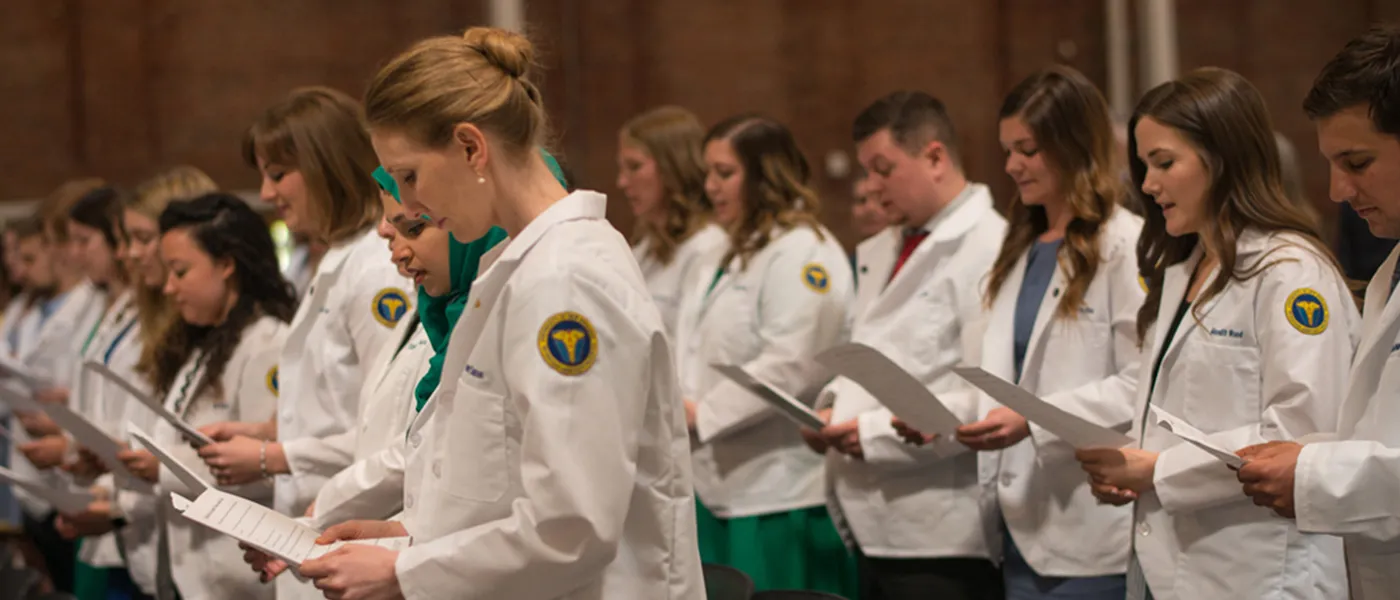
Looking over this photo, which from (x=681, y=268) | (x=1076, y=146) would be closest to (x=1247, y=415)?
(x=1076, y=146)

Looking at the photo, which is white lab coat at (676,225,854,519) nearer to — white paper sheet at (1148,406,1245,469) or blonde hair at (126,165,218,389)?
blonde hair at (126,165,218,389)

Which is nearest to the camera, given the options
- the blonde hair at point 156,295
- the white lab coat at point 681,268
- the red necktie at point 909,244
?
the red necktie at point 909,244

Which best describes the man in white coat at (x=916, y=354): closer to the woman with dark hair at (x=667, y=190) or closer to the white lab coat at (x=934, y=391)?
the white lab coat at (x=934, y=391)

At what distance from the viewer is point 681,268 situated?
163 inches

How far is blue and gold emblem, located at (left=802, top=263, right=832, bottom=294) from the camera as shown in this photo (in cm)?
361

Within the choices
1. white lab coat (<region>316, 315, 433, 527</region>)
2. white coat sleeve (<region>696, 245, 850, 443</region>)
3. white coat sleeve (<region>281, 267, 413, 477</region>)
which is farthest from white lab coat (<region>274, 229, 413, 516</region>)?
white coat sleeve (<region>696, 245, 850, 443</region>)

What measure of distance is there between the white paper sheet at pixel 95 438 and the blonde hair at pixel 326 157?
69 cm

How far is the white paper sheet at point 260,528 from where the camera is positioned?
67.0 inches

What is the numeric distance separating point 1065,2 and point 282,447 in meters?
4.93

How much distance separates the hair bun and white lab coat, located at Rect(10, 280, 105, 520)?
12.1 ft

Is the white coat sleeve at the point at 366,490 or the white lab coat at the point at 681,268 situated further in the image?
the white lab coat at the point at 681,268

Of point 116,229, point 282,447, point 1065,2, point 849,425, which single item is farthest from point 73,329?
point 1065,2

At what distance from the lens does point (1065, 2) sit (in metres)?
6.52

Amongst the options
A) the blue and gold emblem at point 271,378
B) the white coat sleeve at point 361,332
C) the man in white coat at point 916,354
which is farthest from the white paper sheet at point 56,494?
the man in white coat at point 916,354
